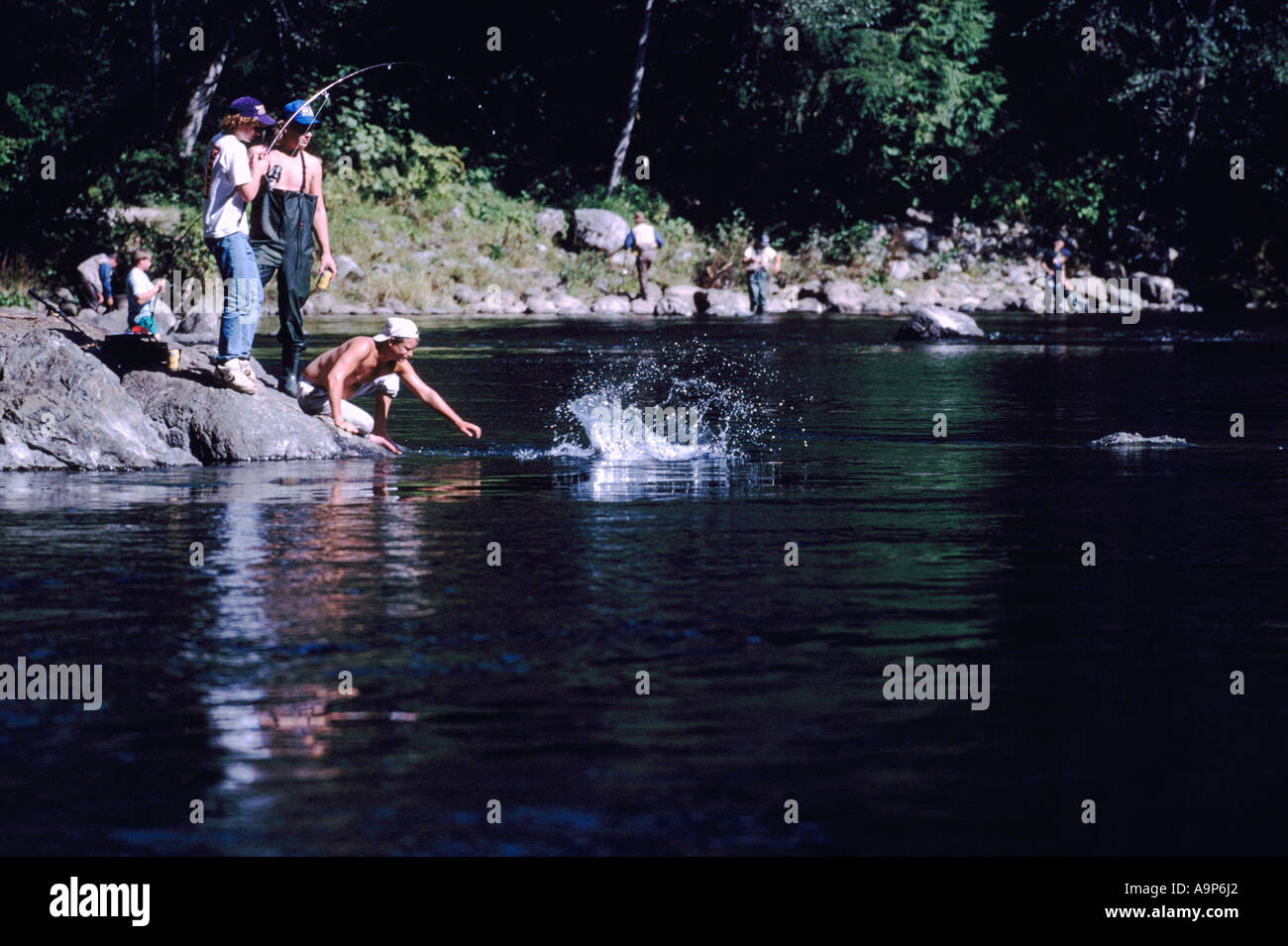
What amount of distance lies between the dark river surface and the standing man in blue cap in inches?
59.4

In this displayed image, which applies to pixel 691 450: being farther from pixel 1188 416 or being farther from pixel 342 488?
pixel 1188 416

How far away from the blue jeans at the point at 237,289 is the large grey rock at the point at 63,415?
0.80 m

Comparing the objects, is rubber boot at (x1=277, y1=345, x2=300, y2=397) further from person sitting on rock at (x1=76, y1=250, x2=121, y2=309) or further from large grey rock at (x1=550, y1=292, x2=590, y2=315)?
large grey rock at (x1=550, y1=292, x2=590, y2=315)

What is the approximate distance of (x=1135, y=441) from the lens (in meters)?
16.0

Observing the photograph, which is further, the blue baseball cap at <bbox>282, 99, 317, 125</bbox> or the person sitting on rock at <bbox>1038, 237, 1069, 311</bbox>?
the person sitting on rock at <bbox>1038, 237, 1069, 311</bbox>

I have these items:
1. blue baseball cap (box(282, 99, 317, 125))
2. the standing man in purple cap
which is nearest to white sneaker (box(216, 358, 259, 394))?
the standing man in purple cap

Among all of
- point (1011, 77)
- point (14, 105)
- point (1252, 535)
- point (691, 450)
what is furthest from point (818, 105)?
point (1252, 535)

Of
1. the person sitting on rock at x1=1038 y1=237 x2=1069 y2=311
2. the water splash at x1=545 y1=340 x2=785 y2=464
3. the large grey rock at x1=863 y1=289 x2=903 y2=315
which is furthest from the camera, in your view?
the person sitting on rock at x1=1038 y1=237 x2=1069 y2=311

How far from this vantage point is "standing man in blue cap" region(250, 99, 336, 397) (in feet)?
48.4

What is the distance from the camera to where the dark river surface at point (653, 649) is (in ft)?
18.7

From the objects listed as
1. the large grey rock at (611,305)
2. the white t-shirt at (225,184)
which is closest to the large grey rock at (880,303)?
the large grey rock at (611,305)
